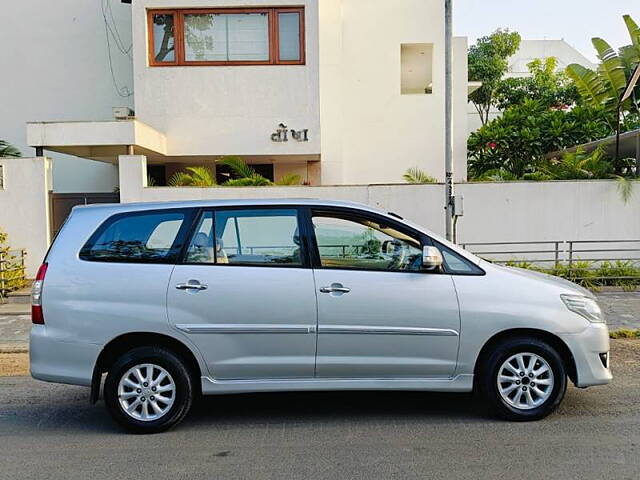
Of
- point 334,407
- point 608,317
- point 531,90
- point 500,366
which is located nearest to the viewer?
point 500,366

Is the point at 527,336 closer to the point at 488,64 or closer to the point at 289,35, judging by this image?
the point at 289,35

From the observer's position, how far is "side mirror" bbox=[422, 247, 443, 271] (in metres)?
5.40

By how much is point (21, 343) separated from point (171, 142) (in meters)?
7.68

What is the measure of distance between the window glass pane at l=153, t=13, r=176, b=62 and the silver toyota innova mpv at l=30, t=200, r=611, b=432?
11.0m

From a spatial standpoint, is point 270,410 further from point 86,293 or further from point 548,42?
point 548,42

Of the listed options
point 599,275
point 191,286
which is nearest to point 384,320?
point 191,286

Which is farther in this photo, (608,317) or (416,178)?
(416,178)

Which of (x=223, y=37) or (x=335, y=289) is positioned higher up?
(x=223, y=37)

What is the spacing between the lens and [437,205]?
13148mm

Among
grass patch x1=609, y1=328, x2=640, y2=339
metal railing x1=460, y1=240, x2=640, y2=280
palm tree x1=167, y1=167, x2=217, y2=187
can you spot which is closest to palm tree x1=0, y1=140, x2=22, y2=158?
palm tree x1=167, y1=167, x2=217, y2=187

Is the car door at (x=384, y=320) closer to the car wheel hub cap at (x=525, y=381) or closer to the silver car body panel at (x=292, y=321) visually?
the silver car body panel at (x=292, y=321)

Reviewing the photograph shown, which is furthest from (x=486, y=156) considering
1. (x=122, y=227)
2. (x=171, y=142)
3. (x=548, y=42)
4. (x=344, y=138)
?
(x=548, y=42)

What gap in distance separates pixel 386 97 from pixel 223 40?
4.78 meters

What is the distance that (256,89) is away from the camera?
15.7m
